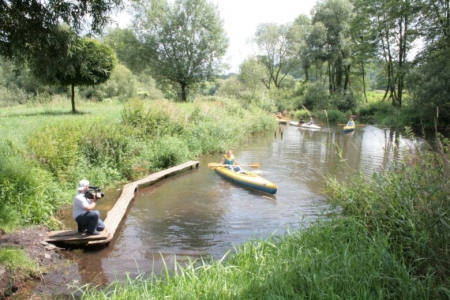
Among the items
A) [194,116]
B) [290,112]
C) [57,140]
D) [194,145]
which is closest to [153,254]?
[57,140]

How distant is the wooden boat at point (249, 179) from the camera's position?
29.3ft

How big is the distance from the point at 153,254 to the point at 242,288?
2456 mm

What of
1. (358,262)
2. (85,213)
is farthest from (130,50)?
(358,262)

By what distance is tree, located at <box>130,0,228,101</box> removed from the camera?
2766cm

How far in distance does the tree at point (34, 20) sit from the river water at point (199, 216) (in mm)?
3405

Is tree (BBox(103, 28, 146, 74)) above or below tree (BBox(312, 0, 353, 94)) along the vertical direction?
below

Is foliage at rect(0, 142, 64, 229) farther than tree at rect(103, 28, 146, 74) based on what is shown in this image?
No

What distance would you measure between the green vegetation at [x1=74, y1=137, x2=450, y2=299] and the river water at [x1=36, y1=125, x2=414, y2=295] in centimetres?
57

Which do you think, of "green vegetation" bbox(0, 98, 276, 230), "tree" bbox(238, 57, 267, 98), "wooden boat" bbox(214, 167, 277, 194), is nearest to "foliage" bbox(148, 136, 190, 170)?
"green vegetation" bbox(0, 98, 276, 230)

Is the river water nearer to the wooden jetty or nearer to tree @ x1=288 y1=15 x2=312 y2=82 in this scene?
the wooden jetty

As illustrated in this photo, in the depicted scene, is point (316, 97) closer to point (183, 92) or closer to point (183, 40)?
point (183, 92)

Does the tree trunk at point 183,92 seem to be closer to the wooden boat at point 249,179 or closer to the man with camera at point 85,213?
the wooden boat at point 249,179

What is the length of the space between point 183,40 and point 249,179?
69.8ft

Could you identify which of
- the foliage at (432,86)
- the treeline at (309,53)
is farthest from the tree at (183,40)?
the foliage at (432,86)
